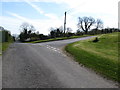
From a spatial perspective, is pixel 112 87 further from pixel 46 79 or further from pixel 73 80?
pixel 46 79

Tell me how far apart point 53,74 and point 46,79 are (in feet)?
2.62

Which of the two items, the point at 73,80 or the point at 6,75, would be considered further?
the point at 6,75

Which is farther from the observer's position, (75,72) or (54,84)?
(75,72)

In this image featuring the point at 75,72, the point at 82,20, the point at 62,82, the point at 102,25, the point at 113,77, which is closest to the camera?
the point at 62,82

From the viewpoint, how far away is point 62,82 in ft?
19.5

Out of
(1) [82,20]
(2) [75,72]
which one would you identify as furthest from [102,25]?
(2) [75,72]

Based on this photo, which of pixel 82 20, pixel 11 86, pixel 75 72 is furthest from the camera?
pixel 82 20

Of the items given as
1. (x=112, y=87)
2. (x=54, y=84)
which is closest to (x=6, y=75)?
(x=54, y=84)

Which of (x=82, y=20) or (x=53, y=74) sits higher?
(x=82, y=20)

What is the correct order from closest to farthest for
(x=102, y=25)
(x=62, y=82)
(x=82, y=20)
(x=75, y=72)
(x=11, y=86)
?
(x=11, y=86)
(x=62, y=82)
(x=75, y=72)
(x=82, y=20)
(x=102, y=25)

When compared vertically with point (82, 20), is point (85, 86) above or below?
below

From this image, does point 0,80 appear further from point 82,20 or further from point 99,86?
point 82,20

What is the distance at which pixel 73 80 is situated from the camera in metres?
6.20

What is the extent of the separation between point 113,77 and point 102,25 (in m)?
104
